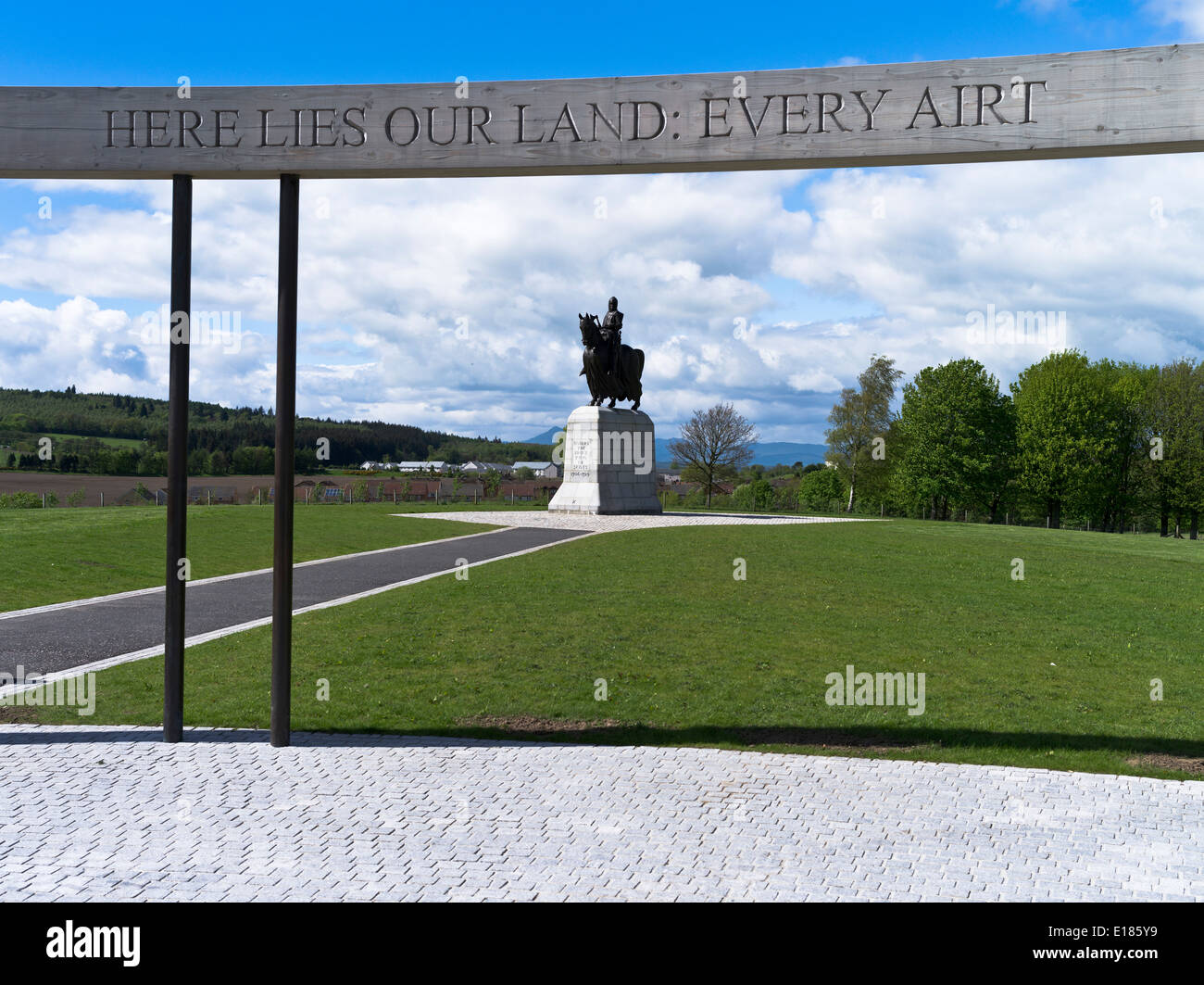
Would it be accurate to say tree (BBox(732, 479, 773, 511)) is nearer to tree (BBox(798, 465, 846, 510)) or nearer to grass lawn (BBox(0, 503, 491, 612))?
tree (BBox(798, 465, 846, 510))

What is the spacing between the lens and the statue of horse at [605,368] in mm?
33438

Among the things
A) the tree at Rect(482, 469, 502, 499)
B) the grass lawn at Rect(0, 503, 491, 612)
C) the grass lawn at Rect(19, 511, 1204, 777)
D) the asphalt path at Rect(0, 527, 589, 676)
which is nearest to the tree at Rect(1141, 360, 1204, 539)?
the tree at Rect(482, 469, 502, 499)

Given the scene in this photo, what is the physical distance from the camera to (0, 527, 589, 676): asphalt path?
373 inches

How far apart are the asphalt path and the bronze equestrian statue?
47.1ft

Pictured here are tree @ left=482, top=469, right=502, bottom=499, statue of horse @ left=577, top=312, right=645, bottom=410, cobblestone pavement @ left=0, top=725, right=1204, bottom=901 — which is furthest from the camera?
tree @ left=482, top=469, right=502, bottom=499

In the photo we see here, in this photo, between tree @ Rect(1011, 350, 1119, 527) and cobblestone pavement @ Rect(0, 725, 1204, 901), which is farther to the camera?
tree @ Rect(1011, 350, 1119, 527)

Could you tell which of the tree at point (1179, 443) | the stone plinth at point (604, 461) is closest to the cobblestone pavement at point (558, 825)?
the stone plinth at point (604, 461)

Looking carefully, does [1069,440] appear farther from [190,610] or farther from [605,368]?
[190,610]

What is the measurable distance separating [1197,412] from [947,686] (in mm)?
47362

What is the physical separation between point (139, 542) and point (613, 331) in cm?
1853

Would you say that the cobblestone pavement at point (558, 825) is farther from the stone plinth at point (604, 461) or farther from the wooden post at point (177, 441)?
the stone plinth at point (604, 461)

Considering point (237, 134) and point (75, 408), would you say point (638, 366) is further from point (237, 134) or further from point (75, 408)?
point (75, 408)

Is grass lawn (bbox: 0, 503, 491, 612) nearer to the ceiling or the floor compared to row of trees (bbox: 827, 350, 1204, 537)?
nearer to the floor

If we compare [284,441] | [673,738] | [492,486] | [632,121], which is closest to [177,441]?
[284,441]
